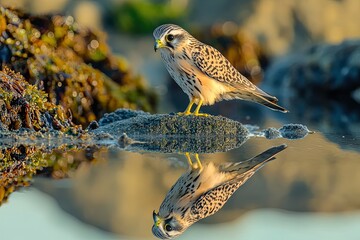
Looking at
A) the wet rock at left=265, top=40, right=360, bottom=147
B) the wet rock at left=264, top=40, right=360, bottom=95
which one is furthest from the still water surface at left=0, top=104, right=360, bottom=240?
the wet rock at left=264, top=40, right=360, bottom=95

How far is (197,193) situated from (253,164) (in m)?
1.19

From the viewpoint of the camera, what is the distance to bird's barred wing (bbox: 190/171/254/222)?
4.79 m

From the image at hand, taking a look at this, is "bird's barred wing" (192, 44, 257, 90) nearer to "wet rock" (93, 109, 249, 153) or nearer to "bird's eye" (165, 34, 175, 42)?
"bird's eye" (165, 34, 175, 42)

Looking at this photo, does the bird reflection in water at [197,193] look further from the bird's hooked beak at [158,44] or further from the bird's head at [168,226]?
the bird's hooked beak at [158,44]

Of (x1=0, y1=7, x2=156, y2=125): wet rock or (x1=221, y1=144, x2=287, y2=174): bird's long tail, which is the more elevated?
(x1=0, y1=7, x2=156, y2=125): wet rock

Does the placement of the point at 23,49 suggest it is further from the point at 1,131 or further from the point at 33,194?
the point at 33,194

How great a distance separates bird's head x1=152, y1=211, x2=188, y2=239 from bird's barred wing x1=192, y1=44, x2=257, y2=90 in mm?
3407

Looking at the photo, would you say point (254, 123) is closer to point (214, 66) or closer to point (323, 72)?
point (214, 66)

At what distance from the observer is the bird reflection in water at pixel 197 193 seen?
4578 millimetres

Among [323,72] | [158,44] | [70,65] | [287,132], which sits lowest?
[158,44]

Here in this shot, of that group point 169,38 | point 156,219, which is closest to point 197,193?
point 156,219

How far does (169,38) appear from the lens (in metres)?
7.81

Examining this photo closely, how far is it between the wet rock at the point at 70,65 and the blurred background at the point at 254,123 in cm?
33

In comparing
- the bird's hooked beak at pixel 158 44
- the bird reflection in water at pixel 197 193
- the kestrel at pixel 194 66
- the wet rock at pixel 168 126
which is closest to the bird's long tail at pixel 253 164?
the bird reflection in water at pixel 197 193
